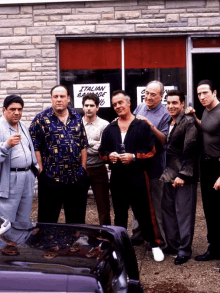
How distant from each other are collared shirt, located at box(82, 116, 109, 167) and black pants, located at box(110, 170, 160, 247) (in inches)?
28.5

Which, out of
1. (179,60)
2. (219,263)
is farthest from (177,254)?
(179,60)

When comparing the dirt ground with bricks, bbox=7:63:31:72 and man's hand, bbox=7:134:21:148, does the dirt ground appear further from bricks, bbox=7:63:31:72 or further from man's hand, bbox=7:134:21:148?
bricks, bbox=7:63:31:72

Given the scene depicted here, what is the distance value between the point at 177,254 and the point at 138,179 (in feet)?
3.23

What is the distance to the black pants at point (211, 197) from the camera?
17.8 feet

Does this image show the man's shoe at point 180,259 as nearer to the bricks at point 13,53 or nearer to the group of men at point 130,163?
the group of men at point 130,163

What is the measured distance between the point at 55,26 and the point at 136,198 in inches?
172

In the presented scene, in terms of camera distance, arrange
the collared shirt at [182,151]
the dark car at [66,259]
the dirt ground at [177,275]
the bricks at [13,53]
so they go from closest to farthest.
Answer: the dark car at [66,259] → the dirt ground at [177,275] → the collared shirt at [182,151] → the bricks at [13,53]

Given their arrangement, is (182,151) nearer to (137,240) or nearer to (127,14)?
(137,240)

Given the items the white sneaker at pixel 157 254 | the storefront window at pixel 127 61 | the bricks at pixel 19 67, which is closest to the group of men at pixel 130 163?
the white sneaker at pixel 157 254

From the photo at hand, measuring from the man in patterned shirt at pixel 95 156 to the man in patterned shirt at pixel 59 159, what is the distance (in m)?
0.66

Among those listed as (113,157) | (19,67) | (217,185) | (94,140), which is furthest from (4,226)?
(19,67)

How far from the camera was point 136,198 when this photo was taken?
566 centimetres

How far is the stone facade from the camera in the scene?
8727 mm

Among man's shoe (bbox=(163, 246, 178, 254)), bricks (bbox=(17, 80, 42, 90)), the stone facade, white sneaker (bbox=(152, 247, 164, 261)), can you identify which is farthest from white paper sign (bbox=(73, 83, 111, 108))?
white sneaker (bbox=(152, 247, 164, 261))
